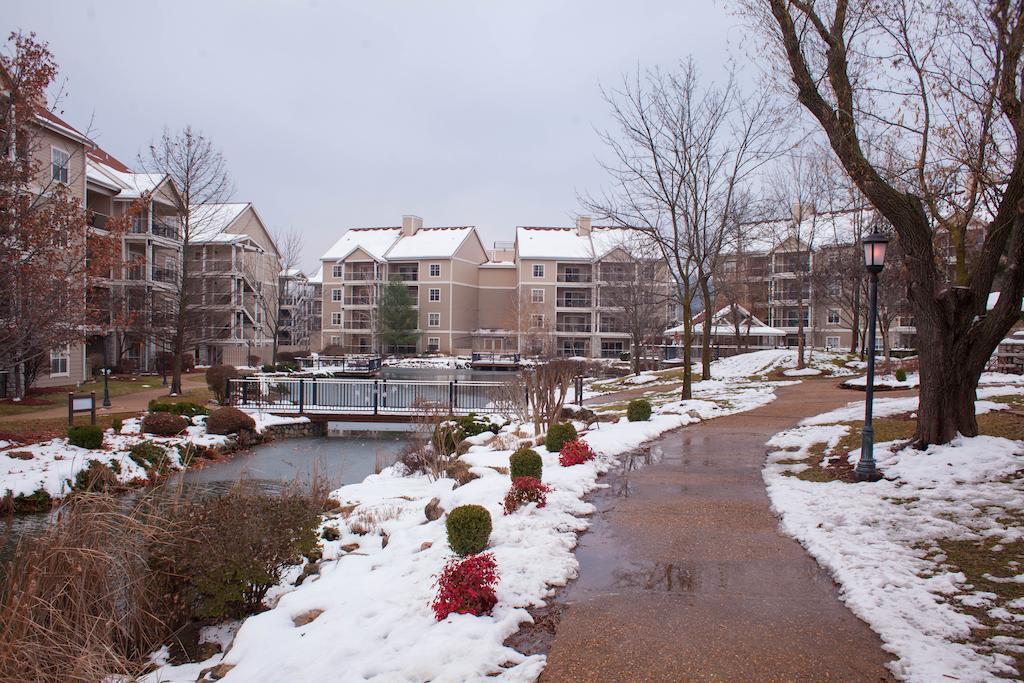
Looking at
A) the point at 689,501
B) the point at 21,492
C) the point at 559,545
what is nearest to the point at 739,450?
the point at 689,501

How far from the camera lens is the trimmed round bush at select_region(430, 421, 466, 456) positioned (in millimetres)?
12477

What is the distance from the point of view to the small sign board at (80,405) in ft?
50.5

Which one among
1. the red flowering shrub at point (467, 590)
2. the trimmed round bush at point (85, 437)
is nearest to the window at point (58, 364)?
the trimmed round bush at point (85, 437)

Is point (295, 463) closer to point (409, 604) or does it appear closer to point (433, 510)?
point (433, 510)

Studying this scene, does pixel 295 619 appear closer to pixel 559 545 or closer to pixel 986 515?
pixel 559 545

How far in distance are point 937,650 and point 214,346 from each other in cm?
4169

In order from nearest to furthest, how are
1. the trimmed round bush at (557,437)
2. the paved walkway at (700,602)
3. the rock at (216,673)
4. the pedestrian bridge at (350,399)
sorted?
the paved walkway at (700,602), the rock at (216,673), the trimmed round bush at (557,437), the pedestrian bridge at (350,399)

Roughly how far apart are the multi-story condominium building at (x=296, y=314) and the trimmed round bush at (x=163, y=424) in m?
40.5

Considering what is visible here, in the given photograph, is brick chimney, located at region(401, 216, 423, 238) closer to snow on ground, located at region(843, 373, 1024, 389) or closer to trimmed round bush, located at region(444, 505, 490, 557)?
snow on ground, located at region(843, 373, 1024, 389)

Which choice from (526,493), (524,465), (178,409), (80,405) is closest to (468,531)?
(526,493)

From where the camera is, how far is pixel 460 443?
14.0 metres

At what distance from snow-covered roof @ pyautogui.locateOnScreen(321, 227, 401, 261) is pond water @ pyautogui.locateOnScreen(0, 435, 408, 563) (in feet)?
139

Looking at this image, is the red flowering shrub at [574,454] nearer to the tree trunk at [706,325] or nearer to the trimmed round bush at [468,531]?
the trimmed round bush at [468,531]

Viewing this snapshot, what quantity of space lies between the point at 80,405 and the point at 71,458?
10.9ft
